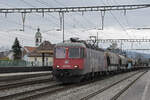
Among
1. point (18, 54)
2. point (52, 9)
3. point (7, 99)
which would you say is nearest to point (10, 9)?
point (52, 9)

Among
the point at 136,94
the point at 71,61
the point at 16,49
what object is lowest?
the point at 136,94

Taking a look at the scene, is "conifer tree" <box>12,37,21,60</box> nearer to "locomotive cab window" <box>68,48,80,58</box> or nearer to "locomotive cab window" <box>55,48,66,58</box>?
"locomotive cab window" <box>55,48,66,58</box>

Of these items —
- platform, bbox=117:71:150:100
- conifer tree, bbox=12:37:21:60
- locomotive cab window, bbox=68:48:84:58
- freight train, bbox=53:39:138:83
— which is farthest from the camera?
conifer tree, bbox=12:37:21:60

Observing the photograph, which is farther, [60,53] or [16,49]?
[16,49]

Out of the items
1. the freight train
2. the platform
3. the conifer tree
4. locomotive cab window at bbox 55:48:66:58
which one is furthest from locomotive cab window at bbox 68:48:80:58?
the conifer tree

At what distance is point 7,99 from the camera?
13523mm

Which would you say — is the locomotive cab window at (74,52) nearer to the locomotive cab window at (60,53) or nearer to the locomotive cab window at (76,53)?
the locomotive cab window at (76,53)

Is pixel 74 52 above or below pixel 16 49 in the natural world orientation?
below

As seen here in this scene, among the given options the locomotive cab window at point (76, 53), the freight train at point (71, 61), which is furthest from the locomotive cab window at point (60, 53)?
the locomotive cab window at point (76, 53)

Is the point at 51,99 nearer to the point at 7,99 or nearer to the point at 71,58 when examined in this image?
the point at 7,99

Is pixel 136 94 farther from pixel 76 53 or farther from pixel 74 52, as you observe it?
pixel 74 52

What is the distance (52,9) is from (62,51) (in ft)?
21.5

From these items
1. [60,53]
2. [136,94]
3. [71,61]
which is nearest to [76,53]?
[71,61]

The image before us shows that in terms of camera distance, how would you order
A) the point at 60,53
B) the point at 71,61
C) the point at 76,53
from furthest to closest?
the point at 60,53
the point at 76,53
the point at 71,61
